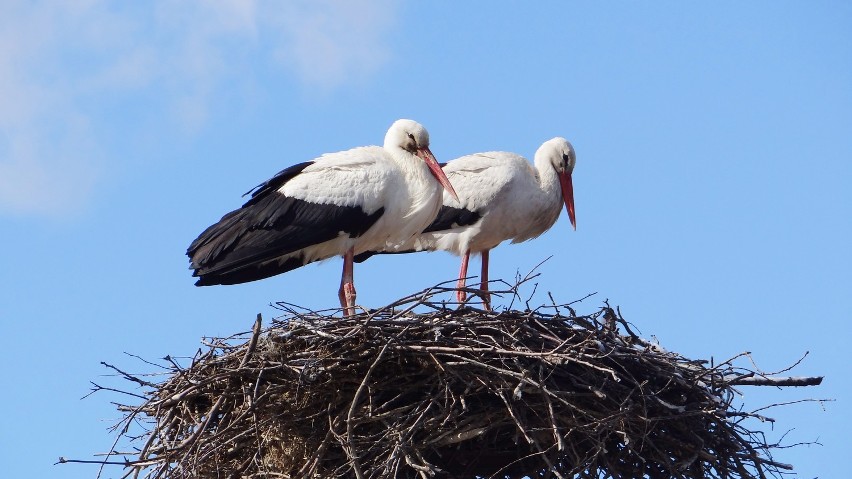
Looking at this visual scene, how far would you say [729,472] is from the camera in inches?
287

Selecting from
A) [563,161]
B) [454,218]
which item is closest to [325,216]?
[454,218]

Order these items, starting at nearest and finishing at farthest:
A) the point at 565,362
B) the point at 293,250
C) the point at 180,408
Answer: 1. the point at 565,362
2. the point at 180,408
3. the point at 293,250

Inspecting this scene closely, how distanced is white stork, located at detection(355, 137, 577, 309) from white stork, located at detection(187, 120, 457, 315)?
35.9 inches

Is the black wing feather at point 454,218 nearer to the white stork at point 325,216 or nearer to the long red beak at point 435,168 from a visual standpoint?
the long red beak at point 435,168

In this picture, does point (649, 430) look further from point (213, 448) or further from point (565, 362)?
point (213, 448)

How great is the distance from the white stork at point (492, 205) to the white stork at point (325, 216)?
0.91 m

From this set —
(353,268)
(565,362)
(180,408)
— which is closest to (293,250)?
(353,268)

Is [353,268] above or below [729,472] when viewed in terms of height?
above

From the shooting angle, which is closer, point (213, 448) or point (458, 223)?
point (213, 448)

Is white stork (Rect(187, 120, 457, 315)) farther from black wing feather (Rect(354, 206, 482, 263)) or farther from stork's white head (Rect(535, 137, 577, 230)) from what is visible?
stork's white head (Rect(535, 137, 577, 230))

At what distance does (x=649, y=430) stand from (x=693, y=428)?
1.23 ft

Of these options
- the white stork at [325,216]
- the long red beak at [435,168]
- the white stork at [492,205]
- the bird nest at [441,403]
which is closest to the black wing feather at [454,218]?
the white stork at [492,205]

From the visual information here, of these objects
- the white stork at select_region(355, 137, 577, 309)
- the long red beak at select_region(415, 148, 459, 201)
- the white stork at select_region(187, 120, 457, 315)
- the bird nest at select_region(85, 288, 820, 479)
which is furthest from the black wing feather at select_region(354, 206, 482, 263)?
the bird nest at select_region(85, 288, 820, 479)

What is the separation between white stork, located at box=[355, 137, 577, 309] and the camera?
10.1 meters
